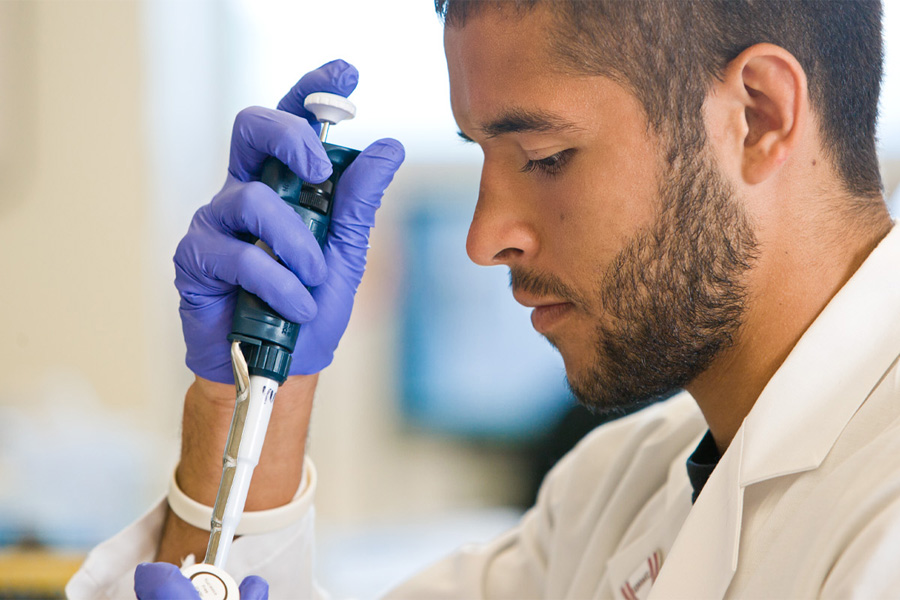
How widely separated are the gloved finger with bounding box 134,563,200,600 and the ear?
2.41ft

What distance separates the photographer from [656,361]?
3.05 feet

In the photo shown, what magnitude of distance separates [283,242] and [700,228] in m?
0.48

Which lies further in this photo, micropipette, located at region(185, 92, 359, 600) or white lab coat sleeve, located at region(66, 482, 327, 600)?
white lab coat sleeve, located at region(66, 482, 327, 600)

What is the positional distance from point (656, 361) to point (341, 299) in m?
0.41

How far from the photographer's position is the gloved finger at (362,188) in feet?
2.85

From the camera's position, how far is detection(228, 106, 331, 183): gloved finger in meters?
0.80

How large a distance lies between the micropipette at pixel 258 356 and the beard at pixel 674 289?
0.90 ft

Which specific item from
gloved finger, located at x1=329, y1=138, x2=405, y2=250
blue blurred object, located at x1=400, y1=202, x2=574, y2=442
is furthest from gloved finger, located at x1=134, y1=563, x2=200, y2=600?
blue blurred object, located at x1=400, y1=202, x2=574, y2=442

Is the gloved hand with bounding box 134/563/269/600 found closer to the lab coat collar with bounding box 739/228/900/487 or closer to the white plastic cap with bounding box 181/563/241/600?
the white plastic cap with bounding box 181/563/241/600

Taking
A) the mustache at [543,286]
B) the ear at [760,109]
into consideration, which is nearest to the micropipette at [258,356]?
the mustache at [543,286]

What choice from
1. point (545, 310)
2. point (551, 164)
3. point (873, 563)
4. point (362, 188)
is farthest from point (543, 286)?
point (873, 563)

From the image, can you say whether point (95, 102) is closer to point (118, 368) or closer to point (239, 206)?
point (118, 368)

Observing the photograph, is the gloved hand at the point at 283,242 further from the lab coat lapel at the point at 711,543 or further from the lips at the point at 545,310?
the lab coat lapel at the point at 711,543

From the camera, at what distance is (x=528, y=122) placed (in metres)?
0.84
